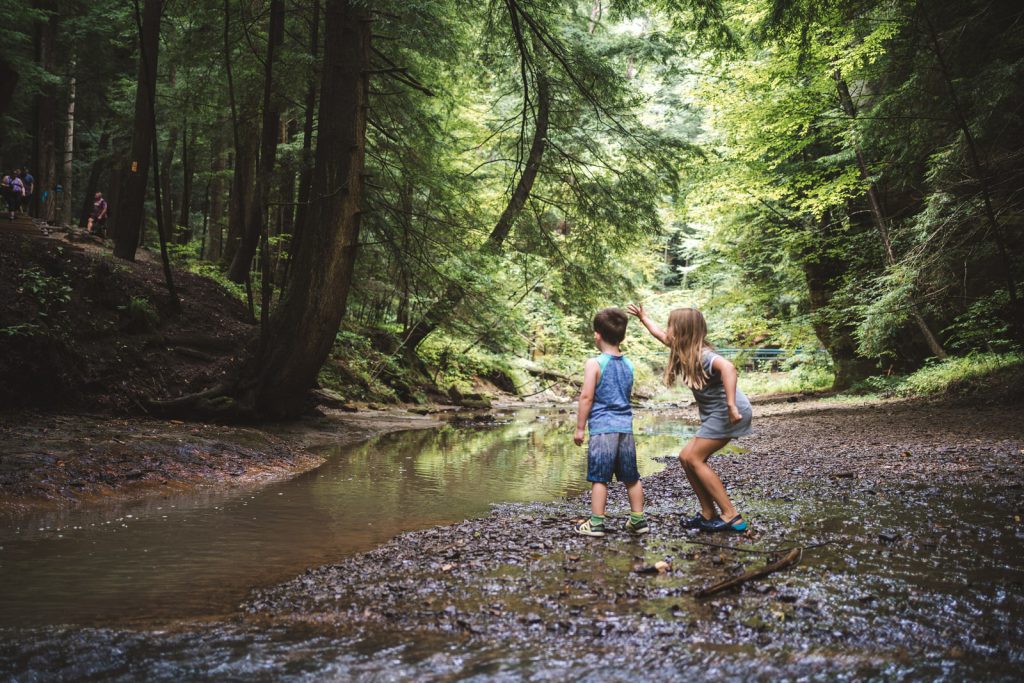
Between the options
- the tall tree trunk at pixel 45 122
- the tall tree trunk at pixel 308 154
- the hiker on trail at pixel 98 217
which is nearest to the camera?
the tall tree trunk at pixel 308 154

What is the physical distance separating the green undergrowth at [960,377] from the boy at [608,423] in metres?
11.0

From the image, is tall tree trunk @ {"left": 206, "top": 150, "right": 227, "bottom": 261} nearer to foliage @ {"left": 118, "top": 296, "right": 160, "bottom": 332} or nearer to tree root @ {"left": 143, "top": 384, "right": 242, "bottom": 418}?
foliage @ {"left": 118, "top": 296, "right": 160, "bottom": 332}

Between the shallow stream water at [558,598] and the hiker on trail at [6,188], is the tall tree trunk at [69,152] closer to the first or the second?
the hiker on trail at [6,188]

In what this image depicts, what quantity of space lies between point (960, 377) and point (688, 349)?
1264 centimetres

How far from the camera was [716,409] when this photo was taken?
4.79 meters

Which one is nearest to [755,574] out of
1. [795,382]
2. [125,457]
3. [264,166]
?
[125,457]

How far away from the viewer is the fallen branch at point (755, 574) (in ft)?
11.1

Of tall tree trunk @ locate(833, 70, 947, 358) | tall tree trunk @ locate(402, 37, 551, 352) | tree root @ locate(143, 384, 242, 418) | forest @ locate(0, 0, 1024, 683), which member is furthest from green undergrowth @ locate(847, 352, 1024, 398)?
tree root @ locate(143, 384, 242, 418)

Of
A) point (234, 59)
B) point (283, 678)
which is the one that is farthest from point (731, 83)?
point (283, 678)

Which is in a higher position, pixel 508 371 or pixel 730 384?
pixel 730 384

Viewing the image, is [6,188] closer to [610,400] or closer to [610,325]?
[610,325]

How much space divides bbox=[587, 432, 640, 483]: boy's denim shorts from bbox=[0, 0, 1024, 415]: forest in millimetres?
4870

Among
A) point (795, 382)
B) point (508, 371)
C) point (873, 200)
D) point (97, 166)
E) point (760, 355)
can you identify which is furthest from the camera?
point (760, 355)

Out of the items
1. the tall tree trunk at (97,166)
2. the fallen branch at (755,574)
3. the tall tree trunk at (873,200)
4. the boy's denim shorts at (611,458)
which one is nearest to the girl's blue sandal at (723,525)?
the boy's denim shorts at (611,458)
